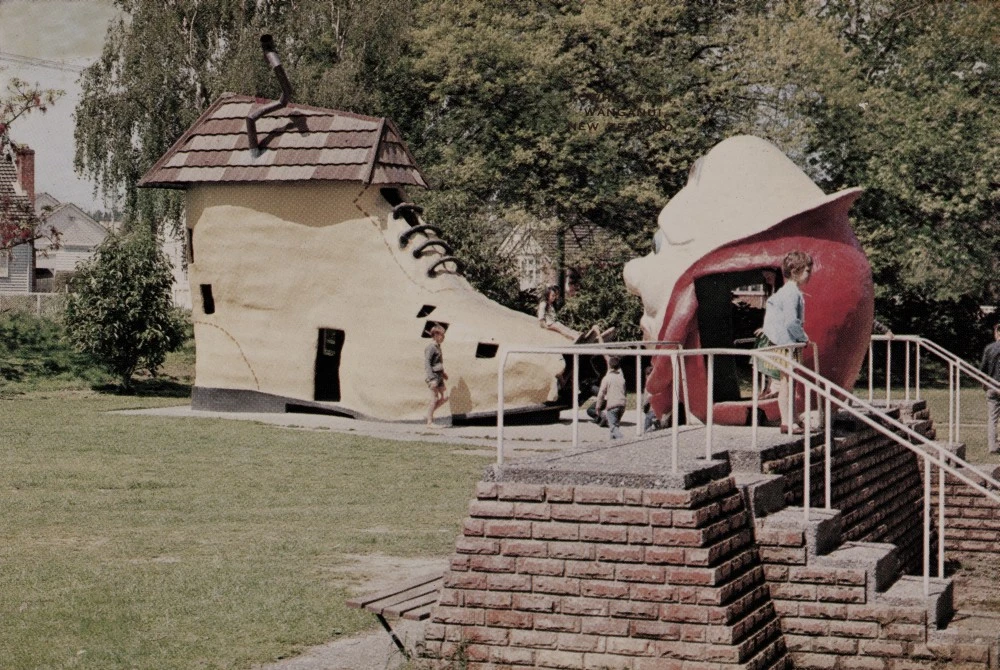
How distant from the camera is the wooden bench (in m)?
8.82

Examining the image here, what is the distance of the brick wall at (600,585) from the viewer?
818 cm

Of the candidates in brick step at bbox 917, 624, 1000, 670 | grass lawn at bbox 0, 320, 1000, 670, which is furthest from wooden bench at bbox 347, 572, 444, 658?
brick step at bbox 917, 624, 1000, 670

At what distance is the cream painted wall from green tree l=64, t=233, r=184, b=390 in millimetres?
4317

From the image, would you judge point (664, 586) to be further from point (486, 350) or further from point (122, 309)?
point (122, 309)

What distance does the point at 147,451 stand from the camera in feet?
63.3

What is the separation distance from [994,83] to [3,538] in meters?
34.8

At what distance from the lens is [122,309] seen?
29.8 meters

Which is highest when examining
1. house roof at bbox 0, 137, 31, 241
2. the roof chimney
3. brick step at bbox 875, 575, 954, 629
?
the roof chimney

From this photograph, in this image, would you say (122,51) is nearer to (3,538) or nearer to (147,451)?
(147,451)

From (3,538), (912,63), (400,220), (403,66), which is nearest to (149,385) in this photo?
(400,220)

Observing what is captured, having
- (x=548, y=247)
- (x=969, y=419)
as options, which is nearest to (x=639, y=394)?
(x=969, y=419)

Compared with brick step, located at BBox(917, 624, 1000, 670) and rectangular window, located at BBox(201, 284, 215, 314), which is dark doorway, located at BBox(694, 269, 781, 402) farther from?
rectangular window, located at BBox(201, 284, 215, 314)

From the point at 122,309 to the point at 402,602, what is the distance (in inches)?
863

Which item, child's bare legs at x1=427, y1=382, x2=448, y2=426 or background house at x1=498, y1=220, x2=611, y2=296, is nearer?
child's bare legs at x1=427, y1=382, x2=448, y2=426
